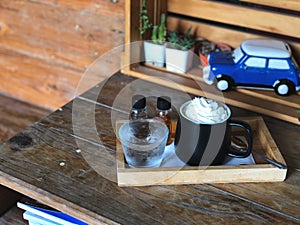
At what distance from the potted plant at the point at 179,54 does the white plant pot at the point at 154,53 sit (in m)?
0.02

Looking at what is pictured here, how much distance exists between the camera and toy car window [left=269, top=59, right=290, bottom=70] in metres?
1.22

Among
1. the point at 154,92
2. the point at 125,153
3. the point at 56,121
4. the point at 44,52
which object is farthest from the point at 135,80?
the point at 44,52

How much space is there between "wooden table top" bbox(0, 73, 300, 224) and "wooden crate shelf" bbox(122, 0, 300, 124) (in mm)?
124

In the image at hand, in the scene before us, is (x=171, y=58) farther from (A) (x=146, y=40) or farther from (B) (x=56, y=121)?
(B) (x=56, y=121)

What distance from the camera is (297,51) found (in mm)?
1297

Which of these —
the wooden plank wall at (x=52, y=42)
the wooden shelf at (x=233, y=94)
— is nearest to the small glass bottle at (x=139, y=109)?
the wooden shelf at (x=233, y=94)

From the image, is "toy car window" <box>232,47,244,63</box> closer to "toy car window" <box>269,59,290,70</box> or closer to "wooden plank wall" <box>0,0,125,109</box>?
"toy car window" <box>269,59,290,70</box>

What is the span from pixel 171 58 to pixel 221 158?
502 millimetres

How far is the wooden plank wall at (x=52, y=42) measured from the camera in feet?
5.23

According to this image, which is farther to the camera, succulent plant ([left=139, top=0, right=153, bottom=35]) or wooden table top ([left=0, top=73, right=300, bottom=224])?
succulent plant ([left=139, top=0, right=153, bottom=35])

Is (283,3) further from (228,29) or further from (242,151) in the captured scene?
(242,151)

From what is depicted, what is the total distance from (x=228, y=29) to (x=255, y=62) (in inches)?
7.4

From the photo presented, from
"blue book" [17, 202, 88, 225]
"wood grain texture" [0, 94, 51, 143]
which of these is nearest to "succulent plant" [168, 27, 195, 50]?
"blue book" [17, 202, 88, 225]

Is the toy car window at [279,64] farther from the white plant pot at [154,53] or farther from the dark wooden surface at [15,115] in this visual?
the dark wooden surface at [15,115]
